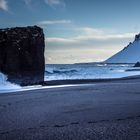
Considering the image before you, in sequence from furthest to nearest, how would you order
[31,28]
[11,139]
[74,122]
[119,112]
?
[31,28]
[119,112]
[74,122]
[11,139]

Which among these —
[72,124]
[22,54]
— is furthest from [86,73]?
[72,124]

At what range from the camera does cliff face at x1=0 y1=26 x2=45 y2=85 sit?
24.1 metres

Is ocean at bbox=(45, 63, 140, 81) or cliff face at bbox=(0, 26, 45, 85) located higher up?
cliff face at bbox=(0, 26, 45, 85)

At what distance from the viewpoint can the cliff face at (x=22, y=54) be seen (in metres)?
24.1

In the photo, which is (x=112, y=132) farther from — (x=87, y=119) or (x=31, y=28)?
(x=31, y=28)

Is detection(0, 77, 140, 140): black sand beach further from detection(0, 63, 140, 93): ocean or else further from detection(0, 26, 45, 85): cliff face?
detection(0, 26, 45, 85): cliff face

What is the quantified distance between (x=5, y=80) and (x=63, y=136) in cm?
1721

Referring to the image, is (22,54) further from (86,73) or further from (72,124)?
(86,73)

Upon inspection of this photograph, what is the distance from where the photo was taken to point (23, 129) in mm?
5797

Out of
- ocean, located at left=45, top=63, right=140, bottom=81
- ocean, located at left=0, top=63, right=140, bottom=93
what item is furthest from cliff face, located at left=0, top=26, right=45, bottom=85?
ocean, located at left=45, top=63, right=140, bottom=81

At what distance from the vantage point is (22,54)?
25500mm

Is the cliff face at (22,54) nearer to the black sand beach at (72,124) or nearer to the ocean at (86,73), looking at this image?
the ocean at (86,73)

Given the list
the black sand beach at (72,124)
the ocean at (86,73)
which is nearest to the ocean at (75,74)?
the ocean at (86,73)

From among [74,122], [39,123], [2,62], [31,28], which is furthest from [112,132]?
[31,28]
